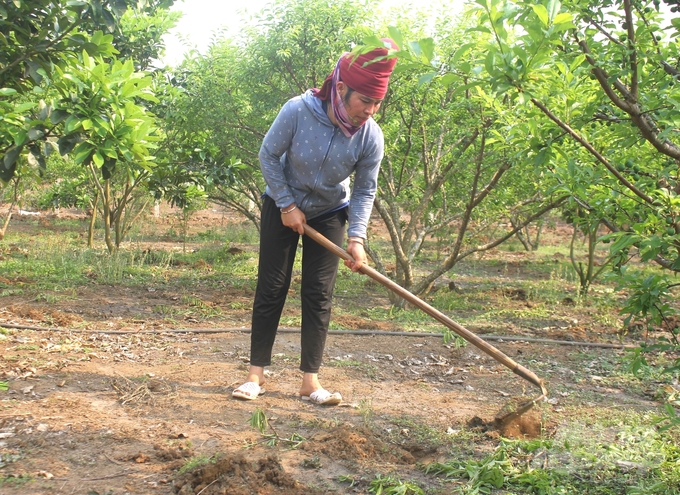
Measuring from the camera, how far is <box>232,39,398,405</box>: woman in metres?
3.30

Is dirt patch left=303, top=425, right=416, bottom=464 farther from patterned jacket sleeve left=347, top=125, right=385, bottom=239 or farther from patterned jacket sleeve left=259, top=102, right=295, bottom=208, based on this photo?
patterned jacket sleeve left=259, top=102, right=295, bottom=208

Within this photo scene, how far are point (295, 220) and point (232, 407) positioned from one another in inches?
41.7

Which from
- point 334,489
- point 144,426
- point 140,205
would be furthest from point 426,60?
point 140,205

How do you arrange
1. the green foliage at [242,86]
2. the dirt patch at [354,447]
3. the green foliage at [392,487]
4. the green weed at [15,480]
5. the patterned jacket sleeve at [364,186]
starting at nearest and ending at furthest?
the green weed at [15,480]
the green foliage at [392,487]
the dirt patch at [354,447]
the patterned jacket sleeve at [364,186]
the green foliage at [242,86]

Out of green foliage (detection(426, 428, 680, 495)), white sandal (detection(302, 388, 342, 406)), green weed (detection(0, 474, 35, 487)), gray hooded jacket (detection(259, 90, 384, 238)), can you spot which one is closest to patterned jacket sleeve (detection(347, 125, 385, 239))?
gray hooded jacket (detection(259, 90, 384, 238))

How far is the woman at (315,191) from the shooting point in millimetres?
3299

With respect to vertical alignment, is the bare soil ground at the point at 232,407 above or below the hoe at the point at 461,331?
below

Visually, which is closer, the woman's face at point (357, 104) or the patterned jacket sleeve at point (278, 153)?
the woman's face at point (357, 104)

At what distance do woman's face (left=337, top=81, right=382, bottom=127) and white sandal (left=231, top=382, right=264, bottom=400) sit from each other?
1572 mm

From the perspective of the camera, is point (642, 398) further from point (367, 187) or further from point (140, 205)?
point (140, 205)

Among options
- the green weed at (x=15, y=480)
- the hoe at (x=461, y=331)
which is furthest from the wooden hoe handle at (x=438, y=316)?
the green weed at (x=15, y=480)

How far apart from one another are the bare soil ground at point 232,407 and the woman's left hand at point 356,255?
0.77m

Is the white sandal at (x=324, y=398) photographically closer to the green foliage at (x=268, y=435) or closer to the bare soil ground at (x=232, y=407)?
the bare soil ground at (x=232, y=407)

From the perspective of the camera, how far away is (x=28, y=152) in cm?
398
